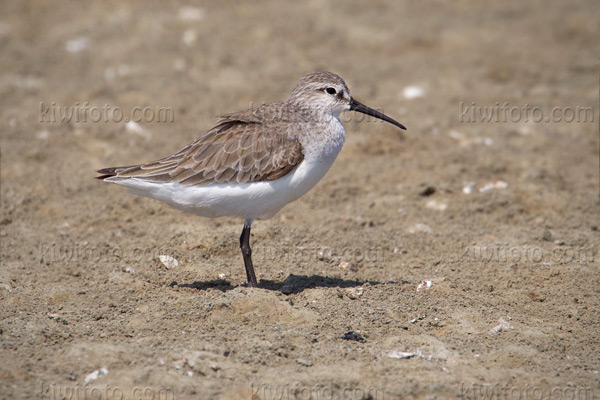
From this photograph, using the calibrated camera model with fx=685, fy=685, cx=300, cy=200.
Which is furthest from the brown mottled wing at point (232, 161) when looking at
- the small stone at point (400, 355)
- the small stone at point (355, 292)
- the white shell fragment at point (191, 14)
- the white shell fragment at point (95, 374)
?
the white shell fragment at point (191, 14)

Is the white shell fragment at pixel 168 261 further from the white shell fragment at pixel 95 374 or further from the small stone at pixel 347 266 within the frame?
the white shell fragment at pixel 95 374

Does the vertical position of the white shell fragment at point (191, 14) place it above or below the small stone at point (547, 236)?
above

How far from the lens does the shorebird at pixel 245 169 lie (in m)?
6.38

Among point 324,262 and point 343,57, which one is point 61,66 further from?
point 324,262

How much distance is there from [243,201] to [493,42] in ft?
27.3

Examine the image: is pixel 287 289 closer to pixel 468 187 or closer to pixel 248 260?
pixel 248 260

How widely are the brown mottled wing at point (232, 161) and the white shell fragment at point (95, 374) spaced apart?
6.87 feet

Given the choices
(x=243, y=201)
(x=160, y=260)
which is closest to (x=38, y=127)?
(x=160, y=260)

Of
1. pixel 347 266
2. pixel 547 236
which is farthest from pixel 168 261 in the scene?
pixel 547 236

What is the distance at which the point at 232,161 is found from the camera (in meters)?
6.44

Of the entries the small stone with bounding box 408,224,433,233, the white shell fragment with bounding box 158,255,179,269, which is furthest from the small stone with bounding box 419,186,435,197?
the white shell fragment with bounding box 158,255,179,269

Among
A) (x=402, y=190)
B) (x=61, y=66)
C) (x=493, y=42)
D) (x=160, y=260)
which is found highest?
(x=493, y=42)

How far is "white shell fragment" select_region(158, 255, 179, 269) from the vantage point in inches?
277

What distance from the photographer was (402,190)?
28.8 ft
